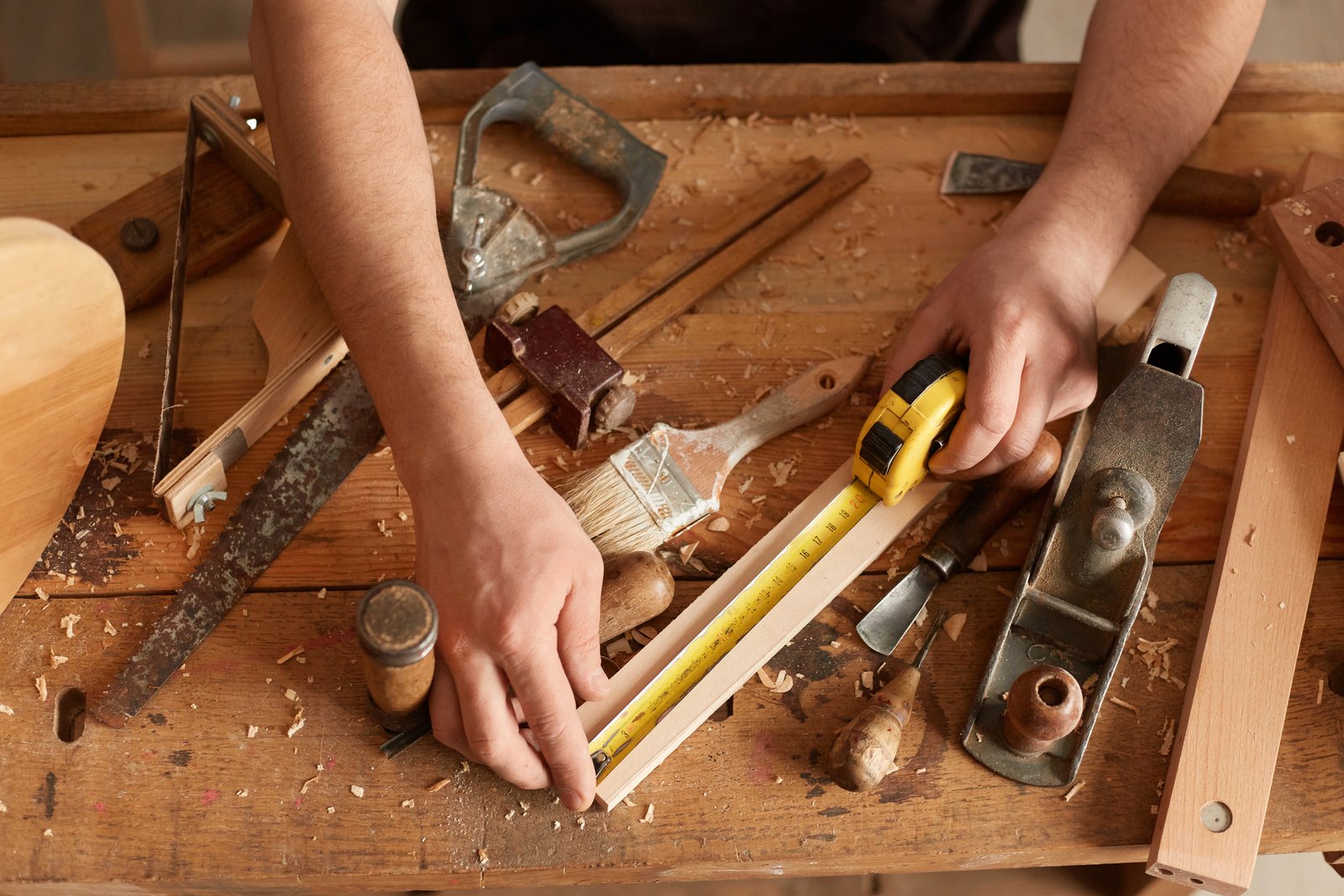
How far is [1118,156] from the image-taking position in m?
1.48

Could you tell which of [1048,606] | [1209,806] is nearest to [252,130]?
[1048,606]

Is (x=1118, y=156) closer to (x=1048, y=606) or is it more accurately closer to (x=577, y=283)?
(x=1048, y=606)

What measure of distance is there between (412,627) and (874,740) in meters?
0.50

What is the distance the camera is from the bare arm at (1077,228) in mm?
1286

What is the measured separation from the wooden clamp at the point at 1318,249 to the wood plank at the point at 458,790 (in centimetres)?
46

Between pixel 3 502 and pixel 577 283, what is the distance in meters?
0.71

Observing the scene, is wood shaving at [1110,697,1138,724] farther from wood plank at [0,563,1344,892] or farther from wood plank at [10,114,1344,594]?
wood plank at [10,114,1344,594]

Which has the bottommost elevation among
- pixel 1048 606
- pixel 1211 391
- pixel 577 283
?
pixel 1048 606

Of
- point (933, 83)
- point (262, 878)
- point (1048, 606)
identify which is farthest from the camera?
point (933, 83)

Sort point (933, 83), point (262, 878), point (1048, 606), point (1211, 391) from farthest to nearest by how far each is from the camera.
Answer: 1. point (933, 83)
2. point (1211, 391)
3. point (1048, 606)
4. point (262, 878)

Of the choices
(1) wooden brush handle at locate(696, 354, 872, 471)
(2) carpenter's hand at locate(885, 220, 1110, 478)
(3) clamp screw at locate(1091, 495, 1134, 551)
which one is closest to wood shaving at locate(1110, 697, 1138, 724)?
(3) clamp screw at locate(1091, 495, 1134, 551)

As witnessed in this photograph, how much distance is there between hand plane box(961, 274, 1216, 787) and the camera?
1.21 metres

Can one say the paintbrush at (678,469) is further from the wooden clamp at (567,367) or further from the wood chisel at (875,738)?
the wood chisel at (875,738)

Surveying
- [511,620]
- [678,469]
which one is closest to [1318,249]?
[678,469]
